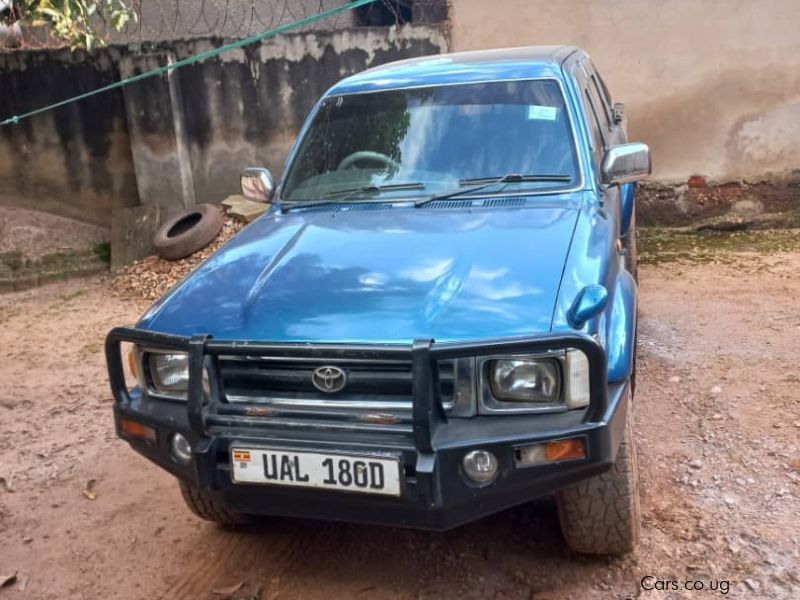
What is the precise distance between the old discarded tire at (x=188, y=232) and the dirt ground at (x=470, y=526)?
2293 millimetres

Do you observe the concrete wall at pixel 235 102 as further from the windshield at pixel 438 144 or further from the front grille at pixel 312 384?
the front grille at pixel 312 384

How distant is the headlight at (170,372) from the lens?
2727 millimetres

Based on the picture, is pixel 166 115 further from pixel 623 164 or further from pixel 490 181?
pixel 623 164

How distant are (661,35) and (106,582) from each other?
6.34 meters

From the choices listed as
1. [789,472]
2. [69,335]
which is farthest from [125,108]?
[789,472]

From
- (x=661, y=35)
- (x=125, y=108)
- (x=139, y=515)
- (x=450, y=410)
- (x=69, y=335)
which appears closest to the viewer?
(x=450, y=410)

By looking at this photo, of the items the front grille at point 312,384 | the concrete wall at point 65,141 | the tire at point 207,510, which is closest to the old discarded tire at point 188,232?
the concrete wall at point 65,141

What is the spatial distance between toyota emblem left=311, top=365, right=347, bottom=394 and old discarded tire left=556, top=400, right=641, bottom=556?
816mm

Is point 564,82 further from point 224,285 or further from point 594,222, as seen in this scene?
point 224,285

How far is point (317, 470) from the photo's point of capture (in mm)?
2396

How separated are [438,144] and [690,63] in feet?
14.9

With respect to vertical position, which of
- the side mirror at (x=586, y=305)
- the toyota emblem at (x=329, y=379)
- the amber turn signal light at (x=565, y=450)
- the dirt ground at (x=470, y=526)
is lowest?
the dirt ground at (x=470, y=526)

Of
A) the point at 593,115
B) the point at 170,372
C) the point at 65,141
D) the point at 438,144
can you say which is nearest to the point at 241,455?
the point at 170,372

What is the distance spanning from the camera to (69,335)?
6.07 m
